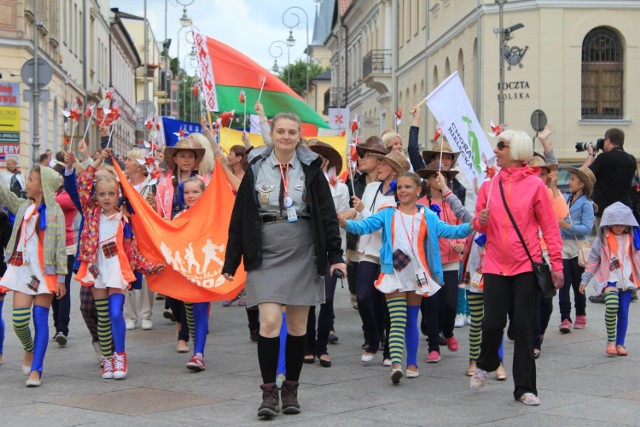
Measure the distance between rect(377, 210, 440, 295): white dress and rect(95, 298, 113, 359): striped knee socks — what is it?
2.15 m

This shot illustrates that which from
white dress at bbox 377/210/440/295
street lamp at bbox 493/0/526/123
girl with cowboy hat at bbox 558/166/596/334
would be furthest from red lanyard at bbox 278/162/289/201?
street lamp at bbox 493/0/526/123

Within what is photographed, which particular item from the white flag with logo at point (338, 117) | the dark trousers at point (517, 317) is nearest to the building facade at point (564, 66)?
the white flag with logo at point (338, 117)

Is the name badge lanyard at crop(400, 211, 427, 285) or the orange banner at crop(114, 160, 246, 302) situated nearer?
the name badge lanyard at crop(400, 211, 427, 285)

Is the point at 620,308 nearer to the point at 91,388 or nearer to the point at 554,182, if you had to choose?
the point at 554,182

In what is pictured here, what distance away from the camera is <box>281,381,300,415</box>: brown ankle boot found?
7504 mm

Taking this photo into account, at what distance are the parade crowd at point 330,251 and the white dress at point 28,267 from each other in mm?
11

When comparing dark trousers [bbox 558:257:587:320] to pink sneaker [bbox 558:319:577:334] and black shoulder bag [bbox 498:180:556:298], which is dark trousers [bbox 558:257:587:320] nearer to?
pink sneaker [bbox 558:319:577:334]

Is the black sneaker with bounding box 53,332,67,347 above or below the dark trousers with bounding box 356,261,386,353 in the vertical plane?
below

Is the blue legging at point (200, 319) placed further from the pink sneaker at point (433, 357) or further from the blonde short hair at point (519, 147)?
the blonde short hair at point (519, 147)

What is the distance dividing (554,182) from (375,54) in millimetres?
47524

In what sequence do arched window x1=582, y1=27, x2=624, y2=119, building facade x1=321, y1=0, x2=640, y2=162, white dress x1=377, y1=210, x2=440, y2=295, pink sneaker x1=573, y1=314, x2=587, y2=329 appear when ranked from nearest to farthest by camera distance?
1. white dress x1=377, y1=210, x2=440, y2=295
2. pink sneaker x1=573, y1=314, x2=587, y2=329
3. building facade x1=321, y1=0, x2=640, y2=162
4. arched window x1=582, y1=27, x2=624, y2=119

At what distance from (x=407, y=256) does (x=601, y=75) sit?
27.8 metres

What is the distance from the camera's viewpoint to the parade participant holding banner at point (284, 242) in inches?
295

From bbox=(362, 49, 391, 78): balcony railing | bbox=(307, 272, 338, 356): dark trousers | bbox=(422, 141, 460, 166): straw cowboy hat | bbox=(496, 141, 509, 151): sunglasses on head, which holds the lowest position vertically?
bbox=(307, 272, 338, 356): dark trousers
